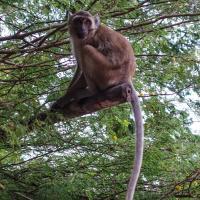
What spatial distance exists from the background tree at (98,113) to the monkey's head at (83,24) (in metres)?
0.09

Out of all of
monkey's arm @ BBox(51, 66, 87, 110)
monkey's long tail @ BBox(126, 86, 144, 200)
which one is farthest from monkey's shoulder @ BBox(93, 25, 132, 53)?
monkey's long tail @ BBox(126, 86, 144, 200)

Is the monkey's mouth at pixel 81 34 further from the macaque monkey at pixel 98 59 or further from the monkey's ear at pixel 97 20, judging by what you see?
the monkey's ear at pixel 97 20

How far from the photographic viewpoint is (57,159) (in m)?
7.03

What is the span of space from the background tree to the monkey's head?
9 centimetres

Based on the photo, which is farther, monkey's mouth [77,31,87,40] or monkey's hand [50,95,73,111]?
monkey's mouth [77,31,87,40]

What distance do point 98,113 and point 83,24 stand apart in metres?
1.34

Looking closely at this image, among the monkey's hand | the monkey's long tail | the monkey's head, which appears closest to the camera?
the monkey's long tail

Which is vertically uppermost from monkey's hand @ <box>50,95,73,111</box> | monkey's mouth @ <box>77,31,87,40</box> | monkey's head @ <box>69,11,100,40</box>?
monkey's head @ <box>69,11,100,40</box>

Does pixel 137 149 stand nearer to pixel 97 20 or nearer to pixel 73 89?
pixel 73 89

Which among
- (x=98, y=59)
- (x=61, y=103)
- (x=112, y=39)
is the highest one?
(x=112, y=39)

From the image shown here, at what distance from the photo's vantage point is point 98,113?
7.36m

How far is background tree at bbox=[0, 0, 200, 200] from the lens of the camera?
20.5 feet

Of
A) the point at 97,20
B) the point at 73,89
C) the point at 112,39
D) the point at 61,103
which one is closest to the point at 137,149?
the point at 61,103

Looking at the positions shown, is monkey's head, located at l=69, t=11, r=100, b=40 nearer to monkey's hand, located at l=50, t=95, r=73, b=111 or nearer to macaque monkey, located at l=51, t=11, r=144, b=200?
macaque monkey, located at l=51, t=11, r=144, b=200
